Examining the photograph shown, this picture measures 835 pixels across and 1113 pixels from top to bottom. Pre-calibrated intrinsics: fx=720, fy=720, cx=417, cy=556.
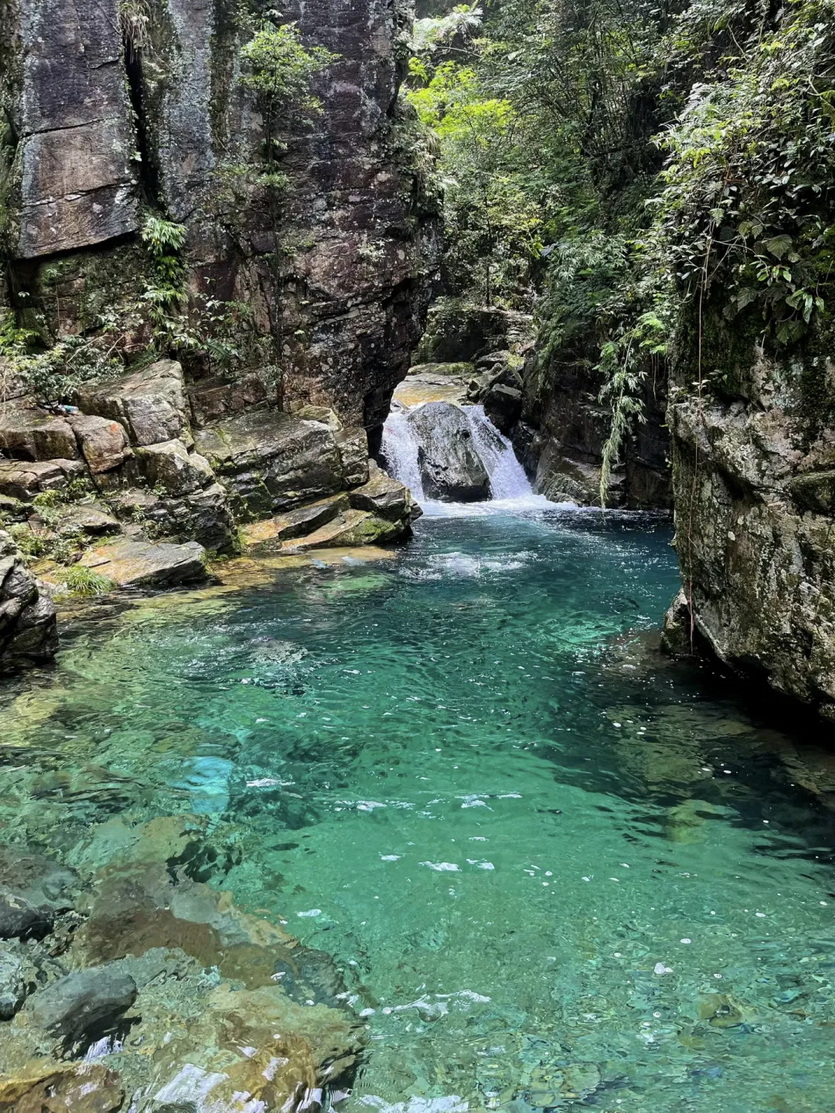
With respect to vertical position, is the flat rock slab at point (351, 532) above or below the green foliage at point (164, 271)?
below

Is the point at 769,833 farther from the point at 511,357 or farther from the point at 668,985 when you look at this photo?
the point at 511,357

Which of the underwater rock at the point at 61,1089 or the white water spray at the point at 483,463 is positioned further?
the white water spray at the point at 483,463

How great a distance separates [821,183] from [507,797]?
489 cm

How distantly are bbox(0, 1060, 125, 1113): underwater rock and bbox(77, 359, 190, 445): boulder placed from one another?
37.1 ft

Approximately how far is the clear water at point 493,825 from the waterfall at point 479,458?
10.7m

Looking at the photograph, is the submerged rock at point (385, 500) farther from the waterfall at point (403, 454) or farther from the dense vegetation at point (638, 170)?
the waterfall at point (403, 454)

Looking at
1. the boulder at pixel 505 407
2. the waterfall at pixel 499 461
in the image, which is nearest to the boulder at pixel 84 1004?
the waterfall at pixel 499 461

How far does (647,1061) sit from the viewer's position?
301cm

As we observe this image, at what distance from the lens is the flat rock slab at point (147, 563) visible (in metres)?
10.9

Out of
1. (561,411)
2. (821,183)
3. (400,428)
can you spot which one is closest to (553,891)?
(821,183)

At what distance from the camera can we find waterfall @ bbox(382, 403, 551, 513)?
65.7 ft

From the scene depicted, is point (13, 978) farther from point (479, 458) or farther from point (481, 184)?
point (481, 184)

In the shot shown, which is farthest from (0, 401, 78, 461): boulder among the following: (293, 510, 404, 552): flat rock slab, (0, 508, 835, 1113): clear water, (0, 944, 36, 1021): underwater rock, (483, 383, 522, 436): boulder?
(483, 383, 522, 436): boulder

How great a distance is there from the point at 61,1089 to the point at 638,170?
1962 cm
